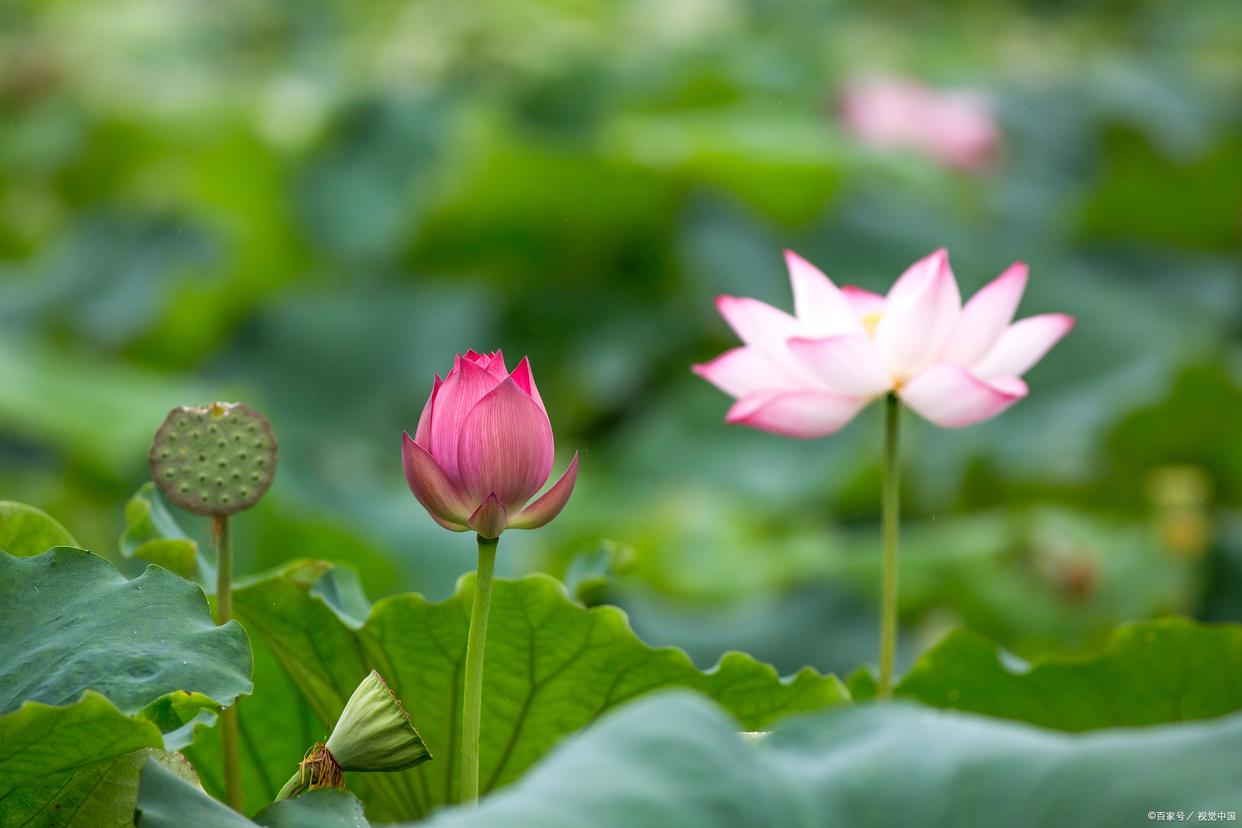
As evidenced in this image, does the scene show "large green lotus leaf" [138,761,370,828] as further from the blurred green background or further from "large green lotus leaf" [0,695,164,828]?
the blurred green background

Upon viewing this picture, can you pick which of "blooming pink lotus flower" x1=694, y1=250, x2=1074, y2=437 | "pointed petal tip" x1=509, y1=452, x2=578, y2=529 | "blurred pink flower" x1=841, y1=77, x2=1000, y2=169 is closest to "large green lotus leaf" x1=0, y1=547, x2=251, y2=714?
"pointed petal tip" x1=509, y1=452, x2=578, y2=529

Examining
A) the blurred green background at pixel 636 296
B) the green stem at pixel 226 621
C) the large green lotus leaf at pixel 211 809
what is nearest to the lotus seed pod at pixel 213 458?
the green stem at pixel 226 621

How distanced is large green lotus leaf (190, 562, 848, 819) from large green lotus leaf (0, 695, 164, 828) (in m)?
0.10

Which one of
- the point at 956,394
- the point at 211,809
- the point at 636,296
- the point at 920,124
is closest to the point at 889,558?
the point at 956,394

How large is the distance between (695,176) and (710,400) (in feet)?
1.34

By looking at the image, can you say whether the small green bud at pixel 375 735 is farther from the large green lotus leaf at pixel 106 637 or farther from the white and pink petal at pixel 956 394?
the white and pink petal at pixel 956 394

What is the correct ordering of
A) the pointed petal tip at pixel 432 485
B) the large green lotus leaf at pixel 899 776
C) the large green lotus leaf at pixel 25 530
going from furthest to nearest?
the large green lotus leaf at pixel 25 530, the pointed petal tip at pixel 432 485, the large green lotus leaf at pixel 899 776

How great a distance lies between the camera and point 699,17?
→ 404cm

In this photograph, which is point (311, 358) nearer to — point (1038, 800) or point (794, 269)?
point (794, 269)

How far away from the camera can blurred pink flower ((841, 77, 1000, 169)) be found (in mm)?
2412

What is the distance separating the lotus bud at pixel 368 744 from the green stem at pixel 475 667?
15mm

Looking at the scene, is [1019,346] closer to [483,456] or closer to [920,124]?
[483,456]

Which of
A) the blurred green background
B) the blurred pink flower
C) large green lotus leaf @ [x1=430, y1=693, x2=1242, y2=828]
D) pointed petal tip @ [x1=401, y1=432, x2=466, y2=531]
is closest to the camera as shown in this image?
large green lotus leaf @ [x1=430, y1=693, x2=1242, y2=828]

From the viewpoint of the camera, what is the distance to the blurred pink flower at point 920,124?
2412 millimetres
